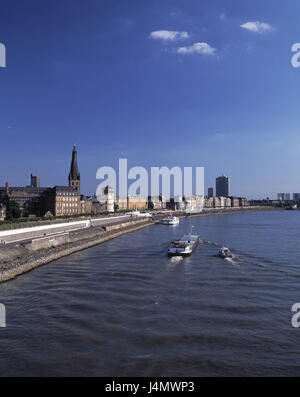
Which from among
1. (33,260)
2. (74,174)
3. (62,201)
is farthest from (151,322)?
(74,174)

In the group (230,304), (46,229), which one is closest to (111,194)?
(46,229)

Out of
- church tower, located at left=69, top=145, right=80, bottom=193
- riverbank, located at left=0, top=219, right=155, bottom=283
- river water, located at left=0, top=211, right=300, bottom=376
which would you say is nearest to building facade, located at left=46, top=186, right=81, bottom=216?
church tower, located at left=69, top=145, right=80, bottom=193

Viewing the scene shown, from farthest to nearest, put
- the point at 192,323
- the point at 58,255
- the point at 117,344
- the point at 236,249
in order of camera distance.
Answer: the point at 236,249, the point at 58,255, the point at 192,323, the point at 117,344

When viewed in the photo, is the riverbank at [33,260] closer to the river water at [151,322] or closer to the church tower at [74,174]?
the river water at [151,322]

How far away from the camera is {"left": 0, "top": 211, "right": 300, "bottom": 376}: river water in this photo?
1345 centimetres

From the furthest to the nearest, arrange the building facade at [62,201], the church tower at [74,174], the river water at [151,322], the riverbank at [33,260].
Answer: the church tower at [74,174], the building facade at [62,201], the riverbank at [33,260], the river water at [151,322]

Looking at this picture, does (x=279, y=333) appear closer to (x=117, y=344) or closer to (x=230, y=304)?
(x=230, y=304)

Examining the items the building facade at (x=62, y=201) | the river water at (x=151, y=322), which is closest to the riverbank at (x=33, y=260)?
the river water at (x=151, y=322)

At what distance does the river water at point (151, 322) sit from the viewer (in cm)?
1345

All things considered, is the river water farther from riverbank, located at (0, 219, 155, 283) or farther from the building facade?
the building facade

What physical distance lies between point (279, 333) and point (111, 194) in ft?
562

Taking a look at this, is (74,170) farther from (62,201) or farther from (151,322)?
(151,322)

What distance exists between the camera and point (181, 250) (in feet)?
135
